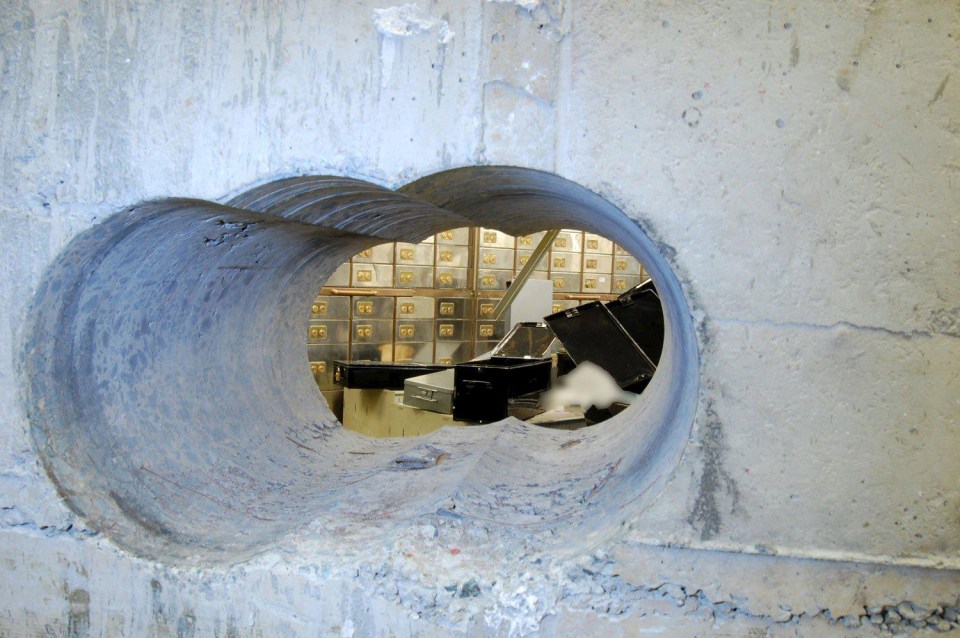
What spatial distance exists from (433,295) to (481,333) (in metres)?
0.83

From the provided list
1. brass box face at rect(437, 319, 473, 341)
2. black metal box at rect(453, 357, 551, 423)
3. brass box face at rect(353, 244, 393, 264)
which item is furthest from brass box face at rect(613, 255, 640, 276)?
black metal box at rect(453, 357, 551, 423)

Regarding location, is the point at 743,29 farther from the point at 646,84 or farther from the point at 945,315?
the point at 945,315

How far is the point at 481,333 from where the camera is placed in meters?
8.64

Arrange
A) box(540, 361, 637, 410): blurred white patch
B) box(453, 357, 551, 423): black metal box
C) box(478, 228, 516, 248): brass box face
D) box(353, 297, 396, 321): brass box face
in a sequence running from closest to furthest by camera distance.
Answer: box(540, 361, 637, 410): blurred white patch
box(453, 357, 551, 423): black metal box
box(353, 297, 396, 321): brass box face
box(478, 228, 516, 248): brass box face

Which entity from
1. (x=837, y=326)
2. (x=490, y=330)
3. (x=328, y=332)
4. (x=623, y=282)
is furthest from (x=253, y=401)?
(x=623, y=282)

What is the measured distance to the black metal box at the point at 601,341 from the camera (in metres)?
3.88

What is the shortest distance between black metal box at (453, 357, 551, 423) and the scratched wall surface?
9.03 feet

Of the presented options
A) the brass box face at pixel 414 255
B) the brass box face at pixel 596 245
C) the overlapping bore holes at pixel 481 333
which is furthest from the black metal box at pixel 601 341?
the brass box face at pixel 596 245

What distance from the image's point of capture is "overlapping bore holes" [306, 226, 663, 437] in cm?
403

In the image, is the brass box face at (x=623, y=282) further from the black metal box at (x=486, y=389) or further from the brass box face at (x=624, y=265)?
the black metal box at (x=486, y=389)

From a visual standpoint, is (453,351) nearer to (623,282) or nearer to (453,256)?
(453,256)

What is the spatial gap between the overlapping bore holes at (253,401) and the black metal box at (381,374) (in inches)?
140

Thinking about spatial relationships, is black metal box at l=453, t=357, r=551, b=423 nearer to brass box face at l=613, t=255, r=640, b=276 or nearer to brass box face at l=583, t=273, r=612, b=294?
brass box face at l=583, t=273, r=612, b=294

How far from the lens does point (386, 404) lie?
624 centimetres
